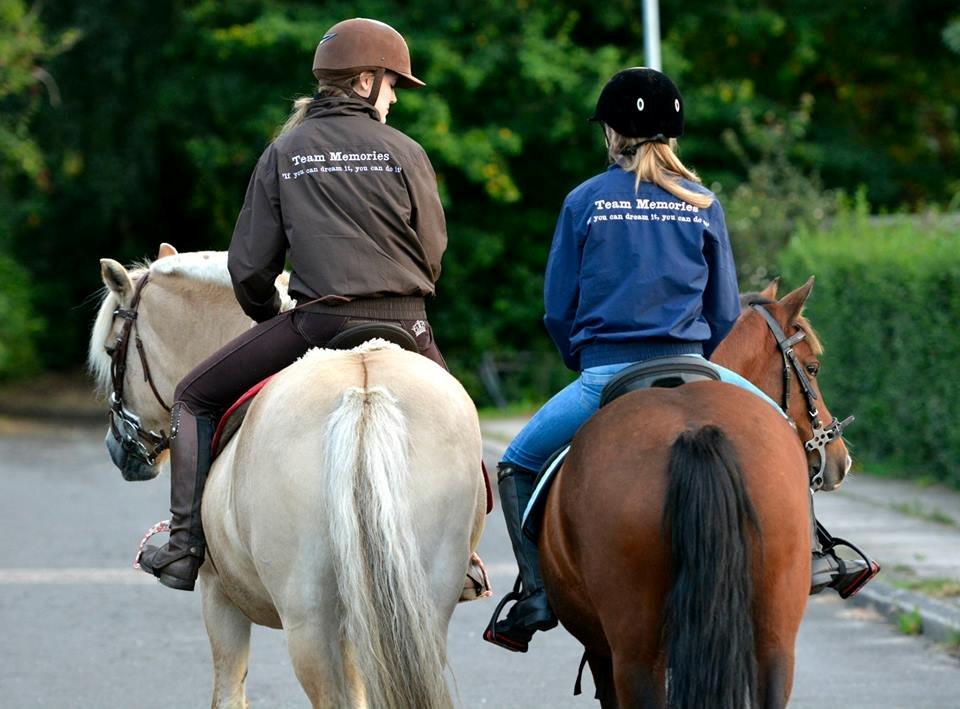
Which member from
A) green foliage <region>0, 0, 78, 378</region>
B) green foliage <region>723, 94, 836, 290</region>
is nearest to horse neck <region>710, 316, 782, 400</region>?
green foliage <region>723, 94, 836, 290</region>

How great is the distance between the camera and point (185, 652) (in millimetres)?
8578

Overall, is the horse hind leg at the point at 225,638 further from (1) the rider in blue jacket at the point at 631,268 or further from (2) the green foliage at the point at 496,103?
(2) the green foliage at the point at 496,103

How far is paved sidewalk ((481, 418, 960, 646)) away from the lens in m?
9.39

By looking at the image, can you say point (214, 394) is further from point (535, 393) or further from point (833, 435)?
point (535, 393)

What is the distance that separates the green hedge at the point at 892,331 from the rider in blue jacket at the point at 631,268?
29.7ft

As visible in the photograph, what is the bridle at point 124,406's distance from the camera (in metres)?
6.43

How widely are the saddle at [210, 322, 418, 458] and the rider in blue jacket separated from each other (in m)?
0.56

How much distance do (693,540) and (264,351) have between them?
180 cm

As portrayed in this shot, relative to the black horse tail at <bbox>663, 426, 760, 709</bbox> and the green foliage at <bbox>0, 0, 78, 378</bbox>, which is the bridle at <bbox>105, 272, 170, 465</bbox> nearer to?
the black horse tail at <bbox>663, 426, 760, 709</bbox>

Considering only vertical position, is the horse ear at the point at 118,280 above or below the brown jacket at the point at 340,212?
below

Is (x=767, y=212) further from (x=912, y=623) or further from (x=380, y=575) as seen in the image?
(x=380, y=575)

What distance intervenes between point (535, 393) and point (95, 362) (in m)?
21.6

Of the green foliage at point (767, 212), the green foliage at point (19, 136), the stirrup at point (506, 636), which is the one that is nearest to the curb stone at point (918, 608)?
the stirrup at point (506, 636)

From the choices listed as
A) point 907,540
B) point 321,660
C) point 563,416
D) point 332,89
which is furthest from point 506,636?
point 907,540
